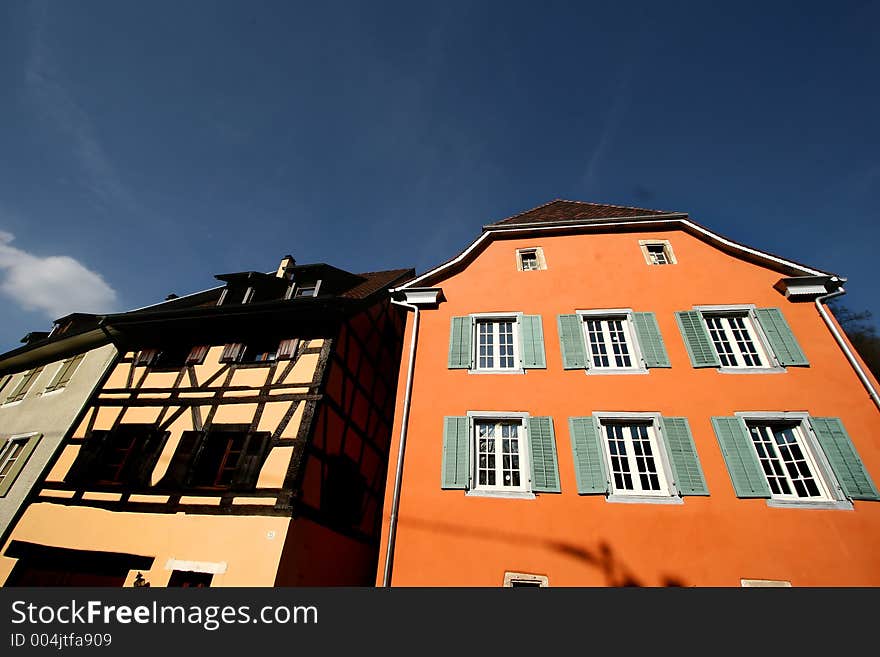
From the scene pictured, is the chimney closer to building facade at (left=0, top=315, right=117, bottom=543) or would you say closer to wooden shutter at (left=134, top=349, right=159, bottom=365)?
wooden shutter at (left=134, top=349, right=159, bottom=365)

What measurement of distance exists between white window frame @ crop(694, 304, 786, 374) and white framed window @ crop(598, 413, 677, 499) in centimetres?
231

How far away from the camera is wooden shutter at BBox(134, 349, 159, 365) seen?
12.1 m

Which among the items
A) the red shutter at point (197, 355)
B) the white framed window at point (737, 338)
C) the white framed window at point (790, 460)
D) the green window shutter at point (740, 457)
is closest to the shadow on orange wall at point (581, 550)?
the green window shutter at point (740, 457)

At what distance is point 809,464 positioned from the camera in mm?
7484

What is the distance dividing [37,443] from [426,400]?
12.2 metres

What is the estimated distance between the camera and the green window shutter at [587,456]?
750 cm

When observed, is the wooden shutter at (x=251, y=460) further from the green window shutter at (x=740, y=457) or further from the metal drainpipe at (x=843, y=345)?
the metal drainpipe at (x=843, y=345)

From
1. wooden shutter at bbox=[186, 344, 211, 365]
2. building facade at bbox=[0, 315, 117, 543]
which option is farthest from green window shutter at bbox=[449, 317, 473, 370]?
building facade at bbox=[0, 315, 117, 543]

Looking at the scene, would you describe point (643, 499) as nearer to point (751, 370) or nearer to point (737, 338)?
point (751, 370)

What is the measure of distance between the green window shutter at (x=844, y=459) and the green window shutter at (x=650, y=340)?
9.30 ft

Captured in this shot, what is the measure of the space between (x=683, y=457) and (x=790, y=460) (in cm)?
208

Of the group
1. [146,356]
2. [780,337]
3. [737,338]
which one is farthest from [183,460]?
[780,337]

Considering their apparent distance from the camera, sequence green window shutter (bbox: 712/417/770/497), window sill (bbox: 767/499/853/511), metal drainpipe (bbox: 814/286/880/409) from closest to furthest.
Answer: window sill (bbox: 767/499/853/511), green window shutter (bbox: 712/417/770/497), metal drainpipe (bbox: 814/286/880/409)

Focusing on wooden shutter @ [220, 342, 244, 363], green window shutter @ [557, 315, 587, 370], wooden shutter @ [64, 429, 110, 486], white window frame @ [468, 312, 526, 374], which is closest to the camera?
green window shutter @ [557, 315, 587, 370]
